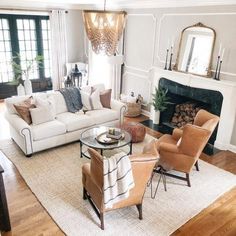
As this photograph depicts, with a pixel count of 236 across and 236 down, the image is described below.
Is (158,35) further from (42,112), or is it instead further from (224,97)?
(42,112)

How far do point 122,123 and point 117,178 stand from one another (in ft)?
8.80

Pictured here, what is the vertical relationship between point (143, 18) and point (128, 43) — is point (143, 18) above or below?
above

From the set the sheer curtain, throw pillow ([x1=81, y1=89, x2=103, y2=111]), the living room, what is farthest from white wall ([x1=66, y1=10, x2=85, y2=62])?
throw pillow ([x1=81, y1=89, x2=103, y2=111])

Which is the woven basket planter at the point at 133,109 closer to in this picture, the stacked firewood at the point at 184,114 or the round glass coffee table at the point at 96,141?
the stacked firewood at the point at 184,114

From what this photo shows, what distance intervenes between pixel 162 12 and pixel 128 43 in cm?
125

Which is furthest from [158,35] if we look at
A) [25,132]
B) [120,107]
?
[25,132]

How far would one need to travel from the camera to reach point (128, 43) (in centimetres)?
622

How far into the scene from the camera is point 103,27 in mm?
3199

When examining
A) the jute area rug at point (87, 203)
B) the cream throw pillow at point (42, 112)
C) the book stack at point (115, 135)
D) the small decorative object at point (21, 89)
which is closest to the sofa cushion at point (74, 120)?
the cream throw pillow at point (42, 112)

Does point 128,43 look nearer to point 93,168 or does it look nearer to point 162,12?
point 162,12

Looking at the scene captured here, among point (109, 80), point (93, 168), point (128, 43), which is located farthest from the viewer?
point (109, 80)

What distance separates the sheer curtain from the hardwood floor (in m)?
4.22

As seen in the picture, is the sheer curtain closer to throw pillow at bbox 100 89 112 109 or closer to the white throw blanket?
throw pillow at bbox 100 89 112 109

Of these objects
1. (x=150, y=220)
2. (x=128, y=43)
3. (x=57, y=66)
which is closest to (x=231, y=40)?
(x=128, y=43)
